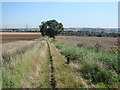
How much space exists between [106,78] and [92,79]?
0.62 meters

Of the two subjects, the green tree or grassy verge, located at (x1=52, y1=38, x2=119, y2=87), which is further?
the green tree

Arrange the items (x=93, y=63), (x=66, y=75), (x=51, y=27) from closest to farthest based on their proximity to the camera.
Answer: (x=66, y=75)
(x=93, y=63)
(x=51, y=27)

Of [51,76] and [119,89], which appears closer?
[119,89]

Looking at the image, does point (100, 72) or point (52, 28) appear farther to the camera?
point (52, 28)

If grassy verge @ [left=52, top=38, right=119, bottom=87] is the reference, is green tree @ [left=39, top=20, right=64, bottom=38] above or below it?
above

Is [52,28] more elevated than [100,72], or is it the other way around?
[52,28]

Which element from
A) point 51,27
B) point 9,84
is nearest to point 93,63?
point 9,84

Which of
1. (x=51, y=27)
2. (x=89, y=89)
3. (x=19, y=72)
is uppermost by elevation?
(x=51, y=27)

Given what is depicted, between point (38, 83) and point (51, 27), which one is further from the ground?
point (51, 27)

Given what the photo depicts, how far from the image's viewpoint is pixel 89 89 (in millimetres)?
6543

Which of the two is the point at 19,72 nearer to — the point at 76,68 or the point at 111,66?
the point at 76,68

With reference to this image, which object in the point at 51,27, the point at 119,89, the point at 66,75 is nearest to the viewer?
the point at 119,89

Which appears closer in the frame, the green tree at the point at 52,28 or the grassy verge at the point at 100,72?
the grassy verge at the point at 100,72

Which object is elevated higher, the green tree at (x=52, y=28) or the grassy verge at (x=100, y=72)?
the green tree at (x=52, y=28)
